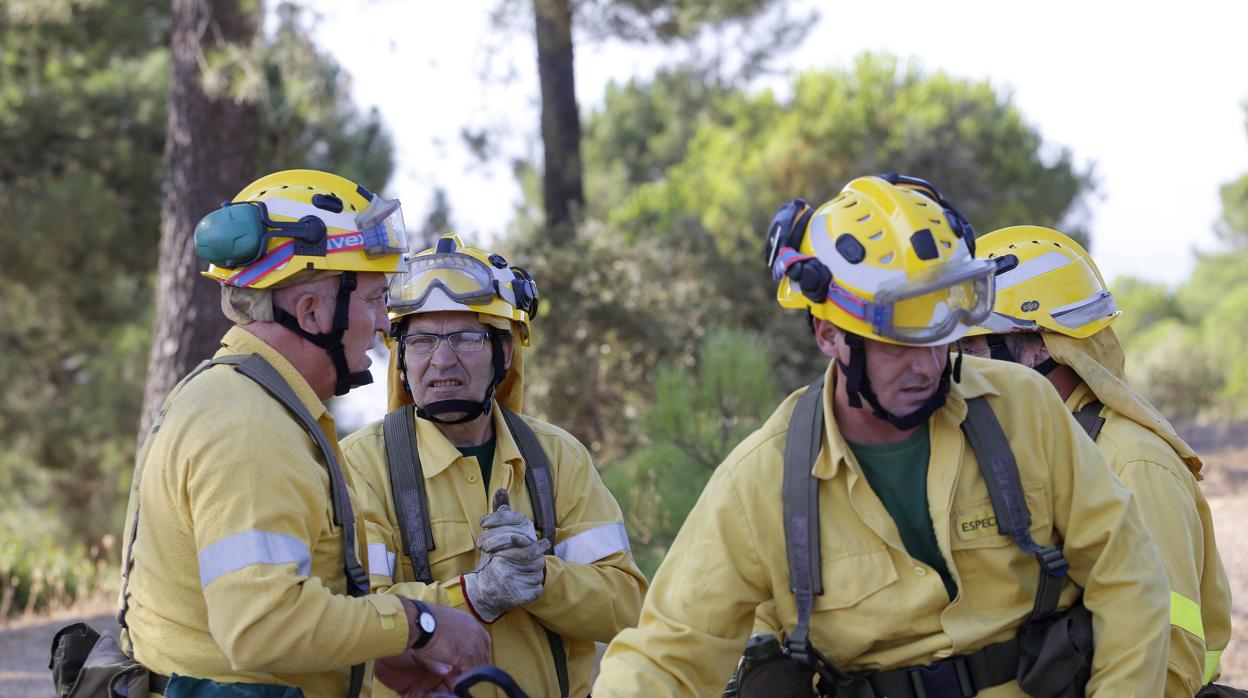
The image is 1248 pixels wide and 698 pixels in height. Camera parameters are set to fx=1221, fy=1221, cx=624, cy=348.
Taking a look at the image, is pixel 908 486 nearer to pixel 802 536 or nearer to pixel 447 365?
pixel 802 536

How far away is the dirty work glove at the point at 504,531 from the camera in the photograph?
A: 337 cm

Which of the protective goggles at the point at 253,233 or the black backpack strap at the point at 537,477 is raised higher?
the protective goggles at the point at 253,233

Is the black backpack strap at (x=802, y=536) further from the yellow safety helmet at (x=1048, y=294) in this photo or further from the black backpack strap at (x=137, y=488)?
the black backpack strap at (x=137, y=488)

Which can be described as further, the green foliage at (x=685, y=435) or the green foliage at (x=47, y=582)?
the green foliage at (x=47, y=582)

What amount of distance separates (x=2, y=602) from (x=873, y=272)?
10.5 meters

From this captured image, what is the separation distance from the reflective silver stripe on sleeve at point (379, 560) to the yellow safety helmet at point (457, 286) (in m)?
0.80

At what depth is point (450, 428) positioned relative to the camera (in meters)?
3.85

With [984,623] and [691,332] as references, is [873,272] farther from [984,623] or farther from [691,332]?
[691,332]

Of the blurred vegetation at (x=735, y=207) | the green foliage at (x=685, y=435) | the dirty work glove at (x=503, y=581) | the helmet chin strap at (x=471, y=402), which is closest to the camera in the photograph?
the dirty work glove at (x=503, y=581)

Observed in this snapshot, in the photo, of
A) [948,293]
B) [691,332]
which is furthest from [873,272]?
[691,332]

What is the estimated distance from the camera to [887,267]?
2703 mm

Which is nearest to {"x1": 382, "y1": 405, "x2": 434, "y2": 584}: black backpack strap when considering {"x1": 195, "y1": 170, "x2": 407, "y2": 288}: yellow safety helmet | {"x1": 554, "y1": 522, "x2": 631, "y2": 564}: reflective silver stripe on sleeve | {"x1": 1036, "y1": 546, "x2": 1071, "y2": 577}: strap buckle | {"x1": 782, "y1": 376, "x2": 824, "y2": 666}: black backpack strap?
{"x1": 554, "y1": 522, "x2": 631, "y2": 564}: reflective silver stripe on sleeve

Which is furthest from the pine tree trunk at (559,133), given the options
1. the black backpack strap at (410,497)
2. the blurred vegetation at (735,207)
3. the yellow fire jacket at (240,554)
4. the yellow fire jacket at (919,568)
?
the yellow fire jacket at (919,568)

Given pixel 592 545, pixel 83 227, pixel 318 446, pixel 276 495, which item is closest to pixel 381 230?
pixel 318 446
